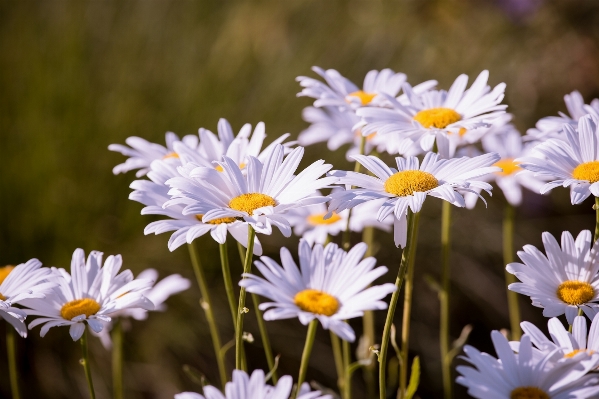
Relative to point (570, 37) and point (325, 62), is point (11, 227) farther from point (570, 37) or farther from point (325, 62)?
point (570, 37)

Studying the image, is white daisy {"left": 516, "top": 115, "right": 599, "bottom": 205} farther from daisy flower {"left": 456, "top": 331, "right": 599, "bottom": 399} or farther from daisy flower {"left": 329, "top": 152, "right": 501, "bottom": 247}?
daisy flower {"left": 456, "top": 331, "right": 599, "bottom": 399}

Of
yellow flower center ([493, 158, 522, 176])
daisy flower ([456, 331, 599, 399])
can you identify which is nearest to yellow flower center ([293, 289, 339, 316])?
daisy flower ([456, 331, 599, 399])

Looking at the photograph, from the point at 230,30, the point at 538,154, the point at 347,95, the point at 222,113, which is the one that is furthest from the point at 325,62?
the point at 538,154

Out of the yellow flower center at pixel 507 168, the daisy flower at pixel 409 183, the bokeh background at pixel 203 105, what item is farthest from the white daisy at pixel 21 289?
the bokeh background at pixel 203 105

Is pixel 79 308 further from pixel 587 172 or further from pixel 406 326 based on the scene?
pixel 587 172

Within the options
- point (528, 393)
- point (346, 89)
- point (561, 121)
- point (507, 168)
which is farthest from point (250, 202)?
point (507, 168)

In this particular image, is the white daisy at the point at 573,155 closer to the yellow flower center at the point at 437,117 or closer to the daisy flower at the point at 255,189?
the yellow flower center at the point at 437,117

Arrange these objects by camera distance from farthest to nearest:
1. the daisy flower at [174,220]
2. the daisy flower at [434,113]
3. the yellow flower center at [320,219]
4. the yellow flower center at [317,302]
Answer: the yellow flower center at [320,219], the daisy flower at [434,113], the daisy flower at [174,220], the yellow flower center at [317,302]
